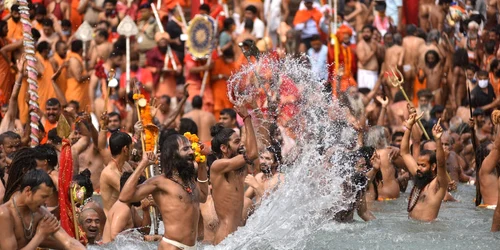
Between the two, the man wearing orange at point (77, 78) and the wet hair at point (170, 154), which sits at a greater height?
the man wearing orange at point (77, 78)

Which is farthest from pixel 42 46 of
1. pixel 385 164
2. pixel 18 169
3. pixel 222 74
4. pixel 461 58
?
pixel 18 169

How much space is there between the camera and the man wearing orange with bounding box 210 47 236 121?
1723 centimetres

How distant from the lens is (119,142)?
415 inches

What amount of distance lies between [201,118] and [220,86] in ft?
4.57

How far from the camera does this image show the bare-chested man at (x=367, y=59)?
17.4 meters

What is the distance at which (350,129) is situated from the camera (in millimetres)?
13078

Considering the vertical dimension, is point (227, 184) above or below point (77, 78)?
below

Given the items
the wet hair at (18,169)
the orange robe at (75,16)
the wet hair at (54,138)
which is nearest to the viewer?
the wet hair at (18,169)

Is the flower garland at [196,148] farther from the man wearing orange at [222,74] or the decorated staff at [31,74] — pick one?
the man wearing orange at [222,74]

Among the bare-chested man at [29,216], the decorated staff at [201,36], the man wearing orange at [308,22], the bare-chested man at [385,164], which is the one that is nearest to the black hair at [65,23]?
the decorated staff at [201,36]

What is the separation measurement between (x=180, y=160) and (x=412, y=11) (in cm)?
1113

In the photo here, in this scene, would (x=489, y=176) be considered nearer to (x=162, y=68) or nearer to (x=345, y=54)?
(x=345, y=54)

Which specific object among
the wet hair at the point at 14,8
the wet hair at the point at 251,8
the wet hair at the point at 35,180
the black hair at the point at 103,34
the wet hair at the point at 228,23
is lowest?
the wet hair at the point at 35,180

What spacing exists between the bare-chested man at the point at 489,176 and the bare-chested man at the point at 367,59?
17.0 ft
